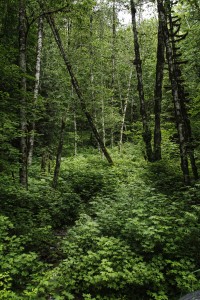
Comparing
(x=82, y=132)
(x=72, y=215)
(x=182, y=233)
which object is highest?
(x=82, y=132)

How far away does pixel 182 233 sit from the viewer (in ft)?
17.5

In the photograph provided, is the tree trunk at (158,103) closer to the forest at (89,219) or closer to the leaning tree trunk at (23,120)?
the forest at (89,219)

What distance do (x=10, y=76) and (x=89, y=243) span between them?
4.75m

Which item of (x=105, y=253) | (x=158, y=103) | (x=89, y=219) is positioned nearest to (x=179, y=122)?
(x=158, y=103)

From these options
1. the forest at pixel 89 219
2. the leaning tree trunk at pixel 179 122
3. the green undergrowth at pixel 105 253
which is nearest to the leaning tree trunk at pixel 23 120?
the forest at pixel 89 219

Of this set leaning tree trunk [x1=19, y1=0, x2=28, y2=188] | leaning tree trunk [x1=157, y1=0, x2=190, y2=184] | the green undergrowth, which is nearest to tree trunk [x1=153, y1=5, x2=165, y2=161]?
leaning tree trunk [x1=157, y1=0, x2=190, y2=184]

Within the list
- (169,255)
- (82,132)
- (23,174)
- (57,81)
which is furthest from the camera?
(82,132)

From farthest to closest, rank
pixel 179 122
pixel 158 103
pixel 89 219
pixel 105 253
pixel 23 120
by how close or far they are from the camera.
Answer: pixel 158 103, pixel 179 122, pixel 23 120, pixel 89 219, pixel 105 253

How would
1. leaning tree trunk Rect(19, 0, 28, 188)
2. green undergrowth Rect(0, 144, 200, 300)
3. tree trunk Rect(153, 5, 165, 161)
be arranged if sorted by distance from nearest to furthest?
green undergrowth Rect(0, 144, 200, 300) < leaning tree trunk Rect(19, 0, 28, 188) < tree trunk Rect(153, 5, 165, 161)

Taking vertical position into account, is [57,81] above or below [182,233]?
above

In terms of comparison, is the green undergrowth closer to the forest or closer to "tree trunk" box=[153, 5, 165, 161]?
the forest

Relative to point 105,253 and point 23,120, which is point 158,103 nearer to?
point 23,120

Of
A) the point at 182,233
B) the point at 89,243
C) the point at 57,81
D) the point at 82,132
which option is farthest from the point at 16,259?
the point at 82,132

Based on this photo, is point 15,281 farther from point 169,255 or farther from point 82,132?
point 82,132
